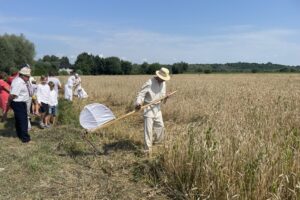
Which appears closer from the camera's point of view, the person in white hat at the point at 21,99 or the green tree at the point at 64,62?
the person in white hat at the point at 21,99

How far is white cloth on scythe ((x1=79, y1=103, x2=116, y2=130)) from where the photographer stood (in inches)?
304

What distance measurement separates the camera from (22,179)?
21.0 feet

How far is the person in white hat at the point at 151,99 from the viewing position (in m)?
7.61

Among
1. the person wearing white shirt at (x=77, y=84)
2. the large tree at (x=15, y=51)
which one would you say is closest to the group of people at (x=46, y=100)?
the person wearing white shirt at (x=77, y=84)

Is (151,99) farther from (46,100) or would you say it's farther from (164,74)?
(46,100)

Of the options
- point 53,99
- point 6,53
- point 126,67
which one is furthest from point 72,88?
point 126,67

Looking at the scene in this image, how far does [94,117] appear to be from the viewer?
25.3 ft

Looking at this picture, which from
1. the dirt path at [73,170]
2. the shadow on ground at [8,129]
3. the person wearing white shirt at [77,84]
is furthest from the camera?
the person wearing white shirt at [77,84]

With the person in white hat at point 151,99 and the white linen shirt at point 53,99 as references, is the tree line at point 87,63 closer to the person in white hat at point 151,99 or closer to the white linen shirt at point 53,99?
the white linen shirt at point 53,99

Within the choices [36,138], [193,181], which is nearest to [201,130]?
[193,181]

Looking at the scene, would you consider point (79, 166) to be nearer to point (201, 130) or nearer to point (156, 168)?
point (156, 168)

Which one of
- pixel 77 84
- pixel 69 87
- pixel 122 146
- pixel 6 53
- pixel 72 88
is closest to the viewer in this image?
pixel 122 146

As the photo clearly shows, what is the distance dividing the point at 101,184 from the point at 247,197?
2.50 meters

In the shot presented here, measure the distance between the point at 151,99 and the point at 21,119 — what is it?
11.8 feet
